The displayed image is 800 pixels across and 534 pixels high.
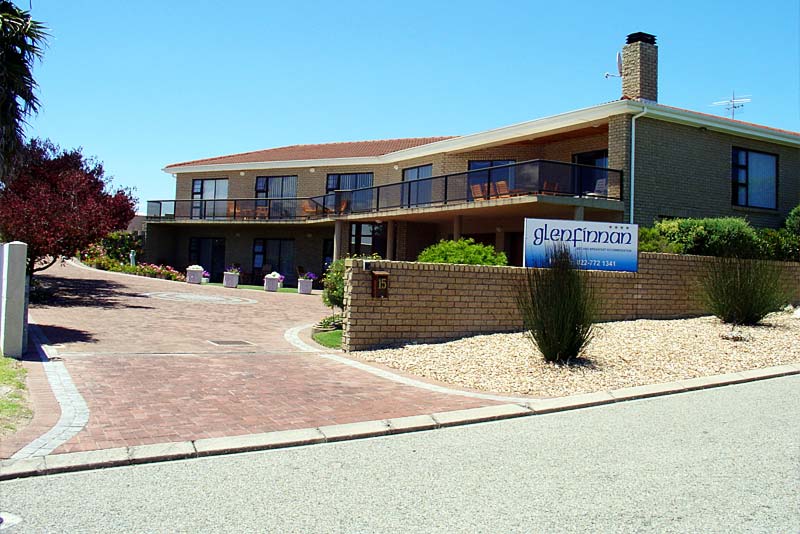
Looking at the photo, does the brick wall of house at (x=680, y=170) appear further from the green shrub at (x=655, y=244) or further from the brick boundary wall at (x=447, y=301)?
the brick boundary wall at (x=447, y=301)

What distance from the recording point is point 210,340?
1227 cm

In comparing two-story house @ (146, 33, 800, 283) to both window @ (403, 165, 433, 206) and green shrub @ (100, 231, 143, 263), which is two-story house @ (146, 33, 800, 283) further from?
green shrub @ (100, 231, 143, 263)

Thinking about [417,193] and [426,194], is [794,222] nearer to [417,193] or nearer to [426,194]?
[426,194]

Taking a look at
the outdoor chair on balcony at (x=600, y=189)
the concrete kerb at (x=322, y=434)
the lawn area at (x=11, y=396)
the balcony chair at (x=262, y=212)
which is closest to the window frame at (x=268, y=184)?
the balcony chair at (x=262, y=212)

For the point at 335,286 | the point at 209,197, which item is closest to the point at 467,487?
the point at 335,286

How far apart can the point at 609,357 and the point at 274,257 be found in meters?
24.7

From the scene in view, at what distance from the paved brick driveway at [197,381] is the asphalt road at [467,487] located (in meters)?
A: 0.87

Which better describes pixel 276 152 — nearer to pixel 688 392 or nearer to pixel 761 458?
pixel 688 392

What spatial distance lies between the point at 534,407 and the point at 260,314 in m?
10.8

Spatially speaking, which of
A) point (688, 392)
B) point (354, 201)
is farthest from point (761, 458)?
point (354, 201)

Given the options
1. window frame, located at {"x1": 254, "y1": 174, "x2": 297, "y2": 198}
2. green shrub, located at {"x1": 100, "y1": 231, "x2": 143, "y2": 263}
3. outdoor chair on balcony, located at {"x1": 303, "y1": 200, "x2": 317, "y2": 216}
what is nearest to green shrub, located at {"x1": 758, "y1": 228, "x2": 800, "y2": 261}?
outdoor chair on balcony, located at {"x1": 303, "y1": 200, "x2": 317, "y2": 216}

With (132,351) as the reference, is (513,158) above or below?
above

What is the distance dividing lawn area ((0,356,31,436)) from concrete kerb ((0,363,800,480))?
1068mm

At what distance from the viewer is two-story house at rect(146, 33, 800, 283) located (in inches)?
755
